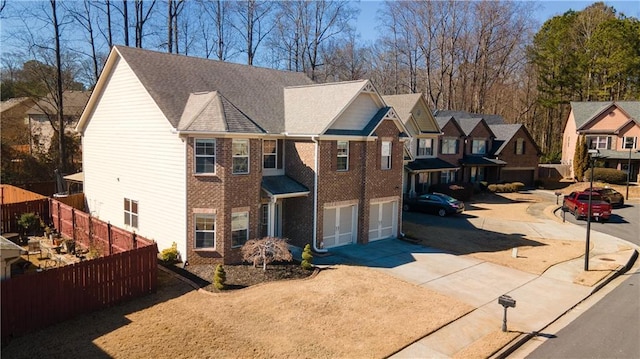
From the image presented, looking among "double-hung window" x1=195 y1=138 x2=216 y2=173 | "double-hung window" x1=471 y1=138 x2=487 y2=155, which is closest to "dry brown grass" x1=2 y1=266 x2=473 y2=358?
"double-hung window" x1=195 y1=138 x2=216 y2=173

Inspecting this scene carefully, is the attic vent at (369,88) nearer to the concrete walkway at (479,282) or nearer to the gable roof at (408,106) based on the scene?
the concrete walkway at (479,282)

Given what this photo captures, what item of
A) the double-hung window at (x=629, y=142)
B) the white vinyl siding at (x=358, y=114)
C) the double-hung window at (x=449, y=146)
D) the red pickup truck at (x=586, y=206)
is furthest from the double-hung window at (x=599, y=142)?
the white vinyl siding at (x=358, y=114)

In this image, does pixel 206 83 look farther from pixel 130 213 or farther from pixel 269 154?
pixel 130 213

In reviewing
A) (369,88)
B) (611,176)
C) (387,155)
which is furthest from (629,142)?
(369,88)

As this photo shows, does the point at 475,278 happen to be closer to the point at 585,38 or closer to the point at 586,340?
the point at 586,340

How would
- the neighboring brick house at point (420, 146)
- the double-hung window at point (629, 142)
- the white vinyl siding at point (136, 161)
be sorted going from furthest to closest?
the double-hung window at point (629, 142) < the neighboring brick house at point (420, 146) < the white vinyl siding at point (136, 161)
